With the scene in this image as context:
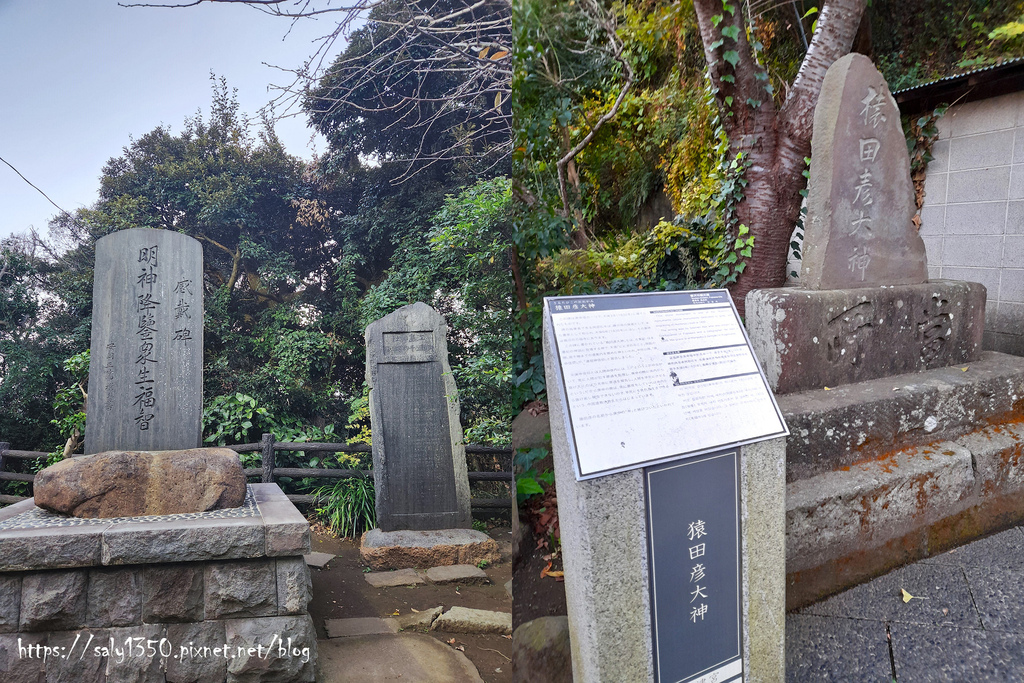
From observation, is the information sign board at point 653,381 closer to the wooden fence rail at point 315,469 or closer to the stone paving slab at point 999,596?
the wooden fence rail at point 315,469

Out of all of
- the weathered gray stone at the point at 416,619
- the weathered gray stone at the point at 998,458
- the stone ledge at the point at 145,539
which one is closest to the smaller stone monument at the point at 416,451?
the weathered gray stone at the point at 416,619

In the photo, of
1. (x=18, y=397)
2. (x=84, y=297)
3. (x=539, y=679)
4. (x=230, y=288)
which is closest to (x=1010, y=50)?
(x=539, y=679)

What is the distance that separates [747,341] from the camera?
4.79ft

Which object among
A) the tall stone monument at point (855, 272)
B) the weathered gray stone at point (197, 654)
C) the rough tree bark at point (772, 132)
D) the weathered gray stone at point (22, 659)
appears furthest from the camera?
the rough tree bark at point (772, 132)

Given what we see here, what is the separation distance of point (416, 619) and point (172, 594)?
821 mm

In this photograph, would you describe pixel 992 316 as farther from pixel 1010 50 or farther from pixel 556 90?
pixel 556 90

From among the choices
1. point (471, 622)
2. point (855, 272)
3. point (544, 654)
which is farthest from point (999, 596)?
point (471, 622)

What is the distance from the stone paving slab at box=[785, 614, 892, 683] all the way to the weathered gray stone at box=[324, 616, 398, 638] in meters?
1.25

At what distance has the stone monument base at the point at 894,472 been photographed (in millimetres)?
1831

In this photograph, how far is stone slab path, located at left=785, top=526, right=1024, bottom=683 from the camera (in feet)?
5.06

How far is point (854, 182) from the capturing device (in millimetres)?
2305

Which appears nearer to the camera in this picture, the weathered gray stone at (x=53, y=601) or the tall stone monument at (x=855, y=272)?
the weathered gray stone at (x=53, y=601)

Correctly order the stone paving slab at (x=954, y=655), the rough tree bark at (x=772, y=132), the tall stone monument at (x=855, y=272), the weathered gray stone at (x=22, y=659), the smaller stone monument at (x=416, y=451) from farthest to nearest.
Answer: the rough tree bark at (x=772, y=132) → the tall stone monument at (x=855, y=272) → the smaller stone monument at (x=416, y=451) → the weathered gray stone at (x=22, y=659) → the stone paving slab at (x=954, y=655)

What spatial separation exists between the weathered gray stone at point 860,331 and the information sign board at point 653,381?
2.40 ft
